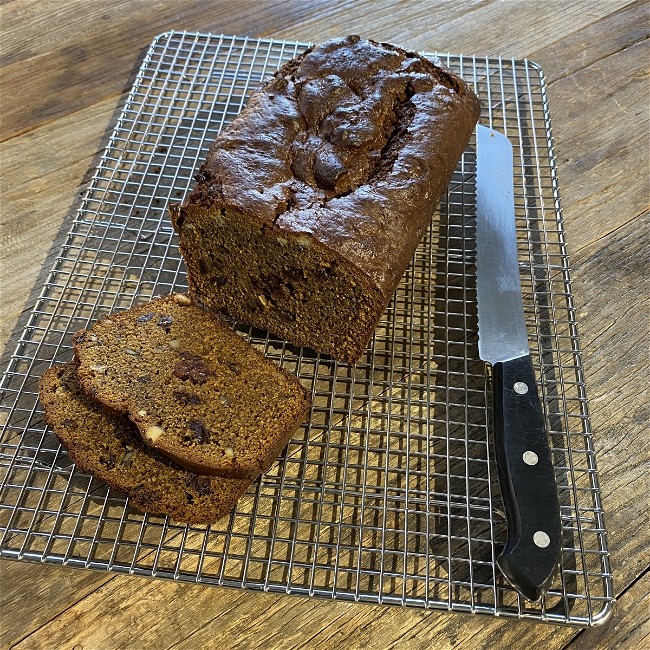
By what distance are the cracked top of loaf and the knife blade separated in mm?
267

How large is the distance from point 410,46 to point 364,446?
8.15 feet

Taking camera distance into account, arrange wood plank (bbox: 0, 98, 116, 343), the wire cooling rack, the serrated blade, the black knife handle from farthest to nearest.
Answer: wood plank (bbox: 0, 98, 116, 343) → the serrated blade → the wire cooling rack → the black knife handle

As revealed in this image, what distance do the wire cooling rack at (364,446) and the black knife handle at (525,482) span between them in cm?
9

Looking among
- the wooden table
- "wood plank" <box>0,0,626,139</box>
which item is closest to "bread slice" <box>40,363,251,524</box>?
the wooden table

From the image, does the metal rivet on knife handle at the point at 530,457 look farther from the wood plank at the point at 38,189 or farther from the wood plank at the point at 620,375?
the wood plank at the point at 38,189

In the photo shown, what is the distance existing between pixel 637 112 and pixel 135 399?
287 cm

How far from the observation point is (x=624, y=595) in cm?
208

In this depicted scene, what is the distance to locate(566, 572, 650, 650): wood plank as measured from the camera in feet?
6.53

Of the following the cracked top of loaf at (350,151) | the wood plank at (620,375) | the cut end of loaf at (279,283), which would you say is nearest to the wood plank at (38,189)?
the cut end of loaf at (279,283)

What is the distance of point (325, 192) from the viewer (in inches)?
92.8

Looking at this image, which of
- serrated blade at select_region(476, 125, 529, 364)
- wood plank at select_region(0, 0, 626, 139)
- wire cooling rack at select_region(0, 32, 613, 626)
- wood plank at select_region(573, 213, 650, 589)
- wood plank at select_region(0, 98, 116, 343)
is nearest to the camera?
wire cooling rack at select_region(0, 32, 613, 626)

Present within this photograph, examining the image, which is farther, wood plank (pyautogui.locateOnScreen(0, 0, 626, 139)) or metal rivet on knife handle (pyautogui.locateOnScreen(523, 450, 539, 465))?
wood plank (pyautogui.locateOnScreen(0, 0, 626, 139))

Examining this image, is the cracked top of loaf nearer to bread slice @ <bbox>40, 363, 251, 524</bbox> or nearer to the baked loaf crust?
the baked loaf crust

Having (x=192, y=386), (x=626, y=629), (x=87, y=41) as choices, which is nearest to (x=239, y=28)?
(x=87, y=41)
